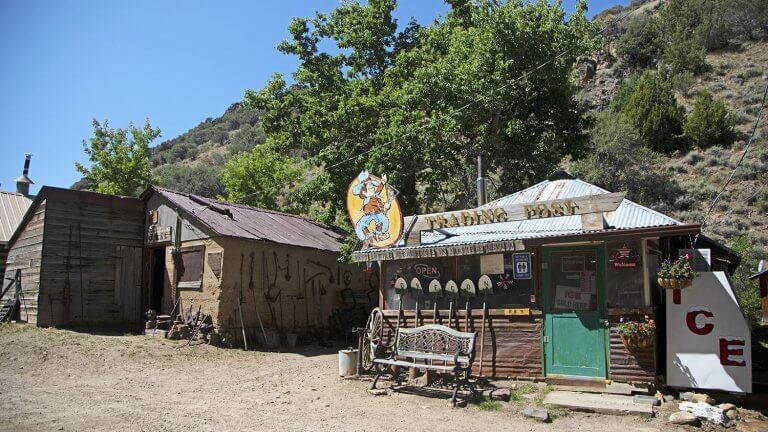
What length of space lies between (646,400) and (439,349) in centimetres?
343

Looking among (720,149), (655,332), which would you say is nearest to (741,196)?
(720,149)

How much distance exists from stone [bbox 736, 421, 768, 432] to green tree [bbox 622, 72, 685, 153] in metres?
29.8

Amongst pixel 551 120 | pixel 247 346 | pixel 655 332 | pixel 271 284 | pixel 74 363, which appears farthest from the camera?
pixel 551 120

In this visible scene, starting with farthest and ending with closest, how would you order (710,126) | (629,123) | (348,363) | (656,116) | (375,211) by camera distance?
(656,116) → (629,123) → (710,126) → (375,211) → (348,363)

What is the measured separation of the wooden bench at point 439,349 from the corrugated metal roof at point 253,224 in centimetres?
691

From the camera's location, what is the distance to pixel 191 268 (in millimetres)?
16016

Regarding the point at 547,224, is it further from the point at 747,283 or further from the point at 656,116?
the point at 656,116

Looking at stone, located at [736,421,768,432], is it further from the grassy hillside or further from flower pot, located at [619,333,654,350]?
the grassy hillside

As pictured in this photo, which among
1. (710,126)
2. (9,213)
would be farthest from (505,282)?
(710,126)

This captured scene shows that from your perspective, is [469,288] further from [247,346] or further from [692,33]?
[692,33]

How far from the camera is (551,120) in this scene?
67.2 ft

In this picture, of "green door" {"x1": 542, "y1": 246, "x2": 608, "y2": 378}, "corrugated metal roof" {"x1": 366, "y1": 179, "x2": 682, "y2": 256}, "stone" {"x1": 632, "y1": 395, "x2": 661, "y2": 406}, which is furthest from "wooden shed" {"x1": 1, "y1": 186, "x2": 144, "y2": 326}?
"stone" {"x1": 632, "y1": 395, "x2": 661, "y2": 406}

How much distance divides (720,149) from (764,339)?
18.9 m

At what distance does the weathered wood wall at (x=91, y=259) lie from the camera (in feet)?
52.0
